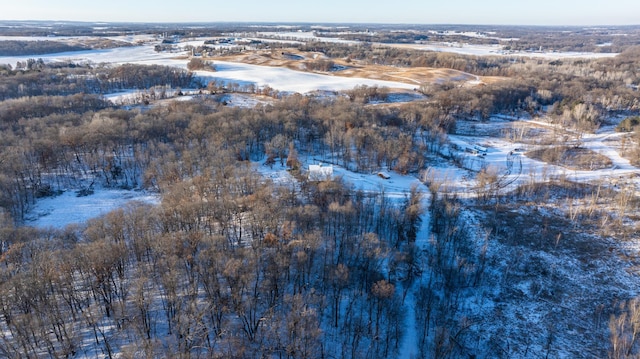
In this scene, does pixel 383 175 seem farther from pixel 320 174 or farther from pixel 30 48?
pixel 30 48

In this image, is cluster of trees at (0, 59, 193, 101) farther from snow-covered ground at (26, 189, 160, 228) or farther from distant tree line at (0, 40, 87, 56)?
snow-covered ground at (26, 189, 160, 228)

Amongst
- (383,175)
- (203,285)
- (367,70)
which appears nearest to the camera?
(203,285)

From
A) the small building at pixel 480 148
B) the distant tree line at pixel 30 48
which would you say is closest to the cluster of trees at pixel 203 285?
the small building at pixel 480 148

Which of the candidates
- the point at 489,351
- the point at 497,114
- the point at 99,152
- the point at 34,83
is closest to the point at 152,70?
the point at 34,83

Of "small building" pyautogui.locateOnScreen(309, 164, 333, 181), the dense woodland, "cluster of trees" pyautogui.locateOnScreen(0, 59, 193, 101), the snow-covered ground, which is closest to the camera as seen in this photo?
the dense woodland

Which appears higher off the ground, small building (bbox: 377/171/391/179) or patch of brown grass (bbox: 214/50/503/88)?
patch of brown grass (bbox: 214/50/503/88)

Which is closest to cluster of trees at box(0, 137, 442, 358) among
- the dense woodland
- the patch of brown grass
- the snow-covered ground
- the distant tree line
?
the dense woodland

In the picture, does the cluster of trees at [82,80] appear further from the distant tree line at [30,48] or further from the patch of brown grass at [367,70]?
the distant tree line at [30,48]

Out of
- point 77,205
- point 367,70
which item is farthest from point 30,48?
point 77,205

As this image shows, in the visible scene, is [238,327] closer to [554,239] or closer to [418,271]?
[418,271]

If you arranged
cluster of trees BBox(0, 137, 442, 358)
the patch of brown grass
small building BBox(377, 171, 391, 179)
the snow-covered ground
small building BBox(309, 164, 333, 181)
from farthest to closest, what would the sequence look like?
the patch of brown grass, small building BBox(377, 171, 391, 179), small building BBox(309, 164, 333, 181), the snow-covered ground, cluster of trees BBox(0, 137, 442, 358)
